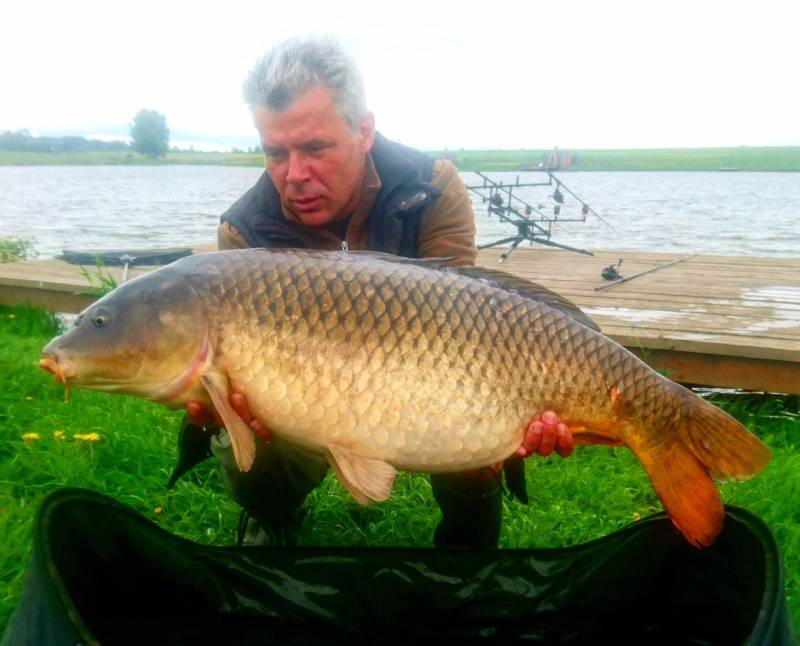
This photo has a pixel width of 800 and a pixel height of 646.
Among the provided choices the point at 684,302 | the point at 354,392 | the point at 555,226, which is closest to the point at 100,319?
the point at 354,392

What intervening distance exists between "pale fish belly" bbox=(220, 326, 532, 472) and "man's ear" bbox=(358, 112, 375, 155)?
649mm

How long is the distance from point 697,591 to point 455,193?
970 millimetres

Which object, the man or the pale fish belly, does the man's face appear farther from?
the pale fish belly

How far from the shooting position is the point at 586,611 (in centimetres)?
159

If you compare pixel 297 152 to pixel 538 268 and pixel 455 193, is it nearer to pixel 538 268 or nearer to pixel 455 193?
pixel 455 193

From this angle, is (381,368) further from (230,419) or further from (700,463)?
(700,463)

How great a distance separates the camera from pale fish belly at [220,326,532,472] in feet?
4.34

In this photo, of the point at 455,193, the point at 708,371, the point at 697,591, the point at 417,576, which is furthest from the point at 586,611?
the point at 708,371

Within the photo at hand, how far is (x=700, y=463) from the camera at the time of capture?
1.40 metres

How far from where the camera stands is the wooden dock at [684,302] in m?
2.71

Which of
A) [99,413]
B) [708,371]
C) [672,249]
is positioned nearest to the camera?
[99,413]

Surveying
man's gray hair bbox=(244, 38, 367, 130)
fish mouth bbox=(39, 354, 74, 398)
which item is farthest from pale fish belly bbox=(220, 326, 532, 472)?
man's gray hair bbox=(244, 38, 367, 130)

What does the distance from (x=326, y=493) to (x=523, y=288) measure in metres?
0.89

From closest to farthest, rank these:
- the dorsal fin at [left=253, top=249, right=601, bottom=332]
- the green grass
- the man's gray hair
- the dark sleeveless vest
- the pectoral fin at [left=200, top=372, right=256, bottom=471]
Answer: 1. the pectoral fin at [left=200, top=372, right=256, bottom=471]
2. the dorsal fin at [left=253, top=249, right=601, bottom=332]
3. the man's gray hair
4. the dark sleeveless vest
5. the green grass
